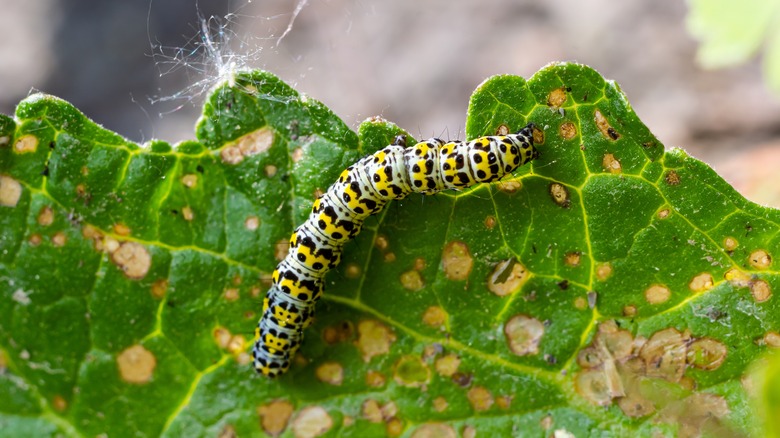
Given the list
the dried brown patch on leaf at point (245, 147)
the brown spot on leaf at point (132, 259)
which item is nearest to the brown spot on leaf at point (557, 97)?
the dried brown patch on leaf at point (245, 147)

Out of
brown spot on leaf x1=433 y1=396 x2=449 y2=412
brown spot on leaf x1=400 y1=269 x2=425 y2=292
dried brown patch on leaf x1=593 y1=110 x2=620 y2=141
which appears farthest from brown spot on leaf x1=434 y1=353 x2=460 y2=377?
dried brown patch on leaf x1=593 y1=110 x2=620 y2=141

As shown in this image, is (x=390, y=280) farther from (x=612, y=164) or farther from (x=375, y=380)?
(x=612, y=164)

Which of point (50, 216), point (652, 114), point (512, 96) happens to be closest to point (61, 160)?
point (50, 216)

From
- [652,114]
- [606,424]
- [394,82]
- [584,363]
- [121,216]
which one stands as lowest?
[606,424]

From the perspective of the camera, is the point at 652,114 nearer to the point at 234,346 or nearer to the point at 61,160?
the point at 234,346

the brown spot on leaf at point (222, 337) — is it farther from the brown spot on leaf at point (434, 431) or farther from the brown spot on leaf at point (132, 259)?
the brown spot on leaf at point (434, 431)

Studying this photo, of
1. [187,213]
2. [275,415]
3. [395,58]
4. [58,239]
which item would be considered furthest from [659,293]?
[395,58]
